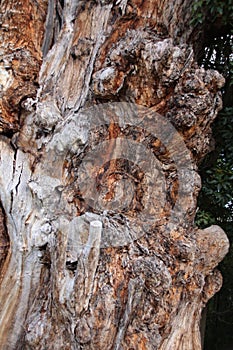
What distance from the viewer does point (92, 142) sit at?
1.82m

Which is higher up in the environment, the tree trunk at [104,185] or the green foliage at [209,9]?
the green foliage at [209,9]

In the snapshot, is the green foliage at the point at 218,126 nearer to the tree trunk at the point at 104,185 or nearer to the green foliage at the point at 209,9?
the green foliage at the point at 209,9

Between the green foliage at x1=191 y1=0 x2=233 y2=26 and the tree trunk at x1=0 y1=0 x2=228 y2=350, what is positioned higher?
the green foliage at x1=191 y1=0 x2=233 y2=26

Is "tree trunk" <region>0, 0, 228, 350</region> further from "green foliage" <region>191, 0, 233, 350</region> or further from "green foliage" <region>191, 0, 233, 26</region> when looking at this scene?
"green foliage" <region>191, 0, 233, 350</region>

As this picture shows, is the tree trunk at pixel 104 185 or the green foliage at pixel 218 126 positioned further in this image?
the green foliage at pixel 218 126

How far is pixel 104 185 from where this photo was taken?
1.82 metres

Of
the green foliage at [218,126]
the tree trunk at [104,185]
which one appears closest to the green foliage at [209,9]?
the green foliage at [218,126]

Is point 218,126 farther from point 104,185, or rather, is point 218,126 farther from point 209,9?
point 104,185

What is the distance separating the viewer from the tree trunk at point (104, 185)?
159 centimetres

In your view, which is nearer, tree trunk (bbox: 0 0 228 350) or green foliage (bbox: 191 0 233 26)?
tree trunk (bbox: 0 0 228 350)

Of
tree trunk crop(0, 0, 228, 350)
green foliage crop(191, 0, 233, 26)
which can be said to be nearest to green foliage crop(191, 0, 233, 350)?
green foliage crop(191, 0, 233, 26)

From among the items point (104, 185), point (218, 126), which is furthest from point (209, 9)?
point (104, 185)

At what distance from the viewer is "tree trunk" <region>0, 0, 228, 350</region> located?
5.21 ft

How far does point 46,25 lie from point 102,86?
1.99 feet
